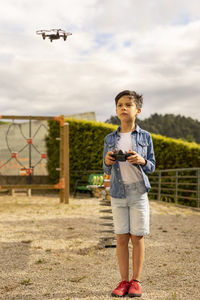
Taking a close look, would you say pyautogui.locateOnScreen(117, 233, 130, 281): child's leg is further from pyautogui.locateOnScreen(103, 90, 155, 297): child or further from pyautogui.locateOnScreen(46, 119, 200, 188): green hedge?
pyautogui.locateOnScreen(46, 119, 200, 188): green hedge

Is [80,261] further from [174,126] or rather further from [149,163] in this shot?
[174,126]

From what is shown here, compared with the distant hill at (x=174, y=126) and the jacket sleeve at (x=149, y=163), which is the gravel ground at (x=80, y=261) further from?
the distant hill at (x=174, y=126)

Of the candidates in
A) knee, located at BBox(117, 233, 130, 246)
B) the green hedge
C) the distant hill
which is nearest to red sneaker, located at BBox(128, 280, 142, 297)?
knee, located at BBox(117, 233, 130, 246)

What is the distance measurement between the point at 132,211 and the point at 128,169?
312mm

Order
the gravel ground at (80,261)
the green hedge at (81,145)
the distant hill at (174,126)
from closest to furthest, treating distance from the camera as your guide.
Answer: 1. the gravel ground at (80,261)
2. the green hedge at (81,145)
3. the distant hill at (174,126)

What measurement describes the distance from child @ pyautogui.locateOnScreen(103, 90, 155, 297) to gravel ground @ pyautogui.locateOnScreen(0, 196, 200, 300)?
0.72ft

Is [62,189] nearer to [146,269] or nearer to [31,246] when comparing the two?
[31,246]

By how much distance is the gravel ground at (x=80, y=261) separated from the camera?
287 cm

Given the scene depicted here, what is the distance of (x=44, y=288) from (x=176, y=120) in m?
32.4

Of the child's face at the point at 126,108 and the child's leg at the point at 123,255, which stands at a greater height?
the child's face at the point at 126,108

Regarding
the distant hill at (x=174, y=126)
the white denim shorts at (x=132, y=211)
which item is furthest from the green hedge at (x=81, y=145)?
the distant hill at (x=174, y=126)

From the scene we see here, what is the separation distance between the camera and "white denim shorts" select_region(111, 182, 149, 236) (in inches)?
106

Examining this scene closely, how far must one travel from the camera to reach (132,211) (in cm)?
272

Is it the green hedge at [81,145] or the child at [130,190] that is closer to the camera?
the child at [130,190]
